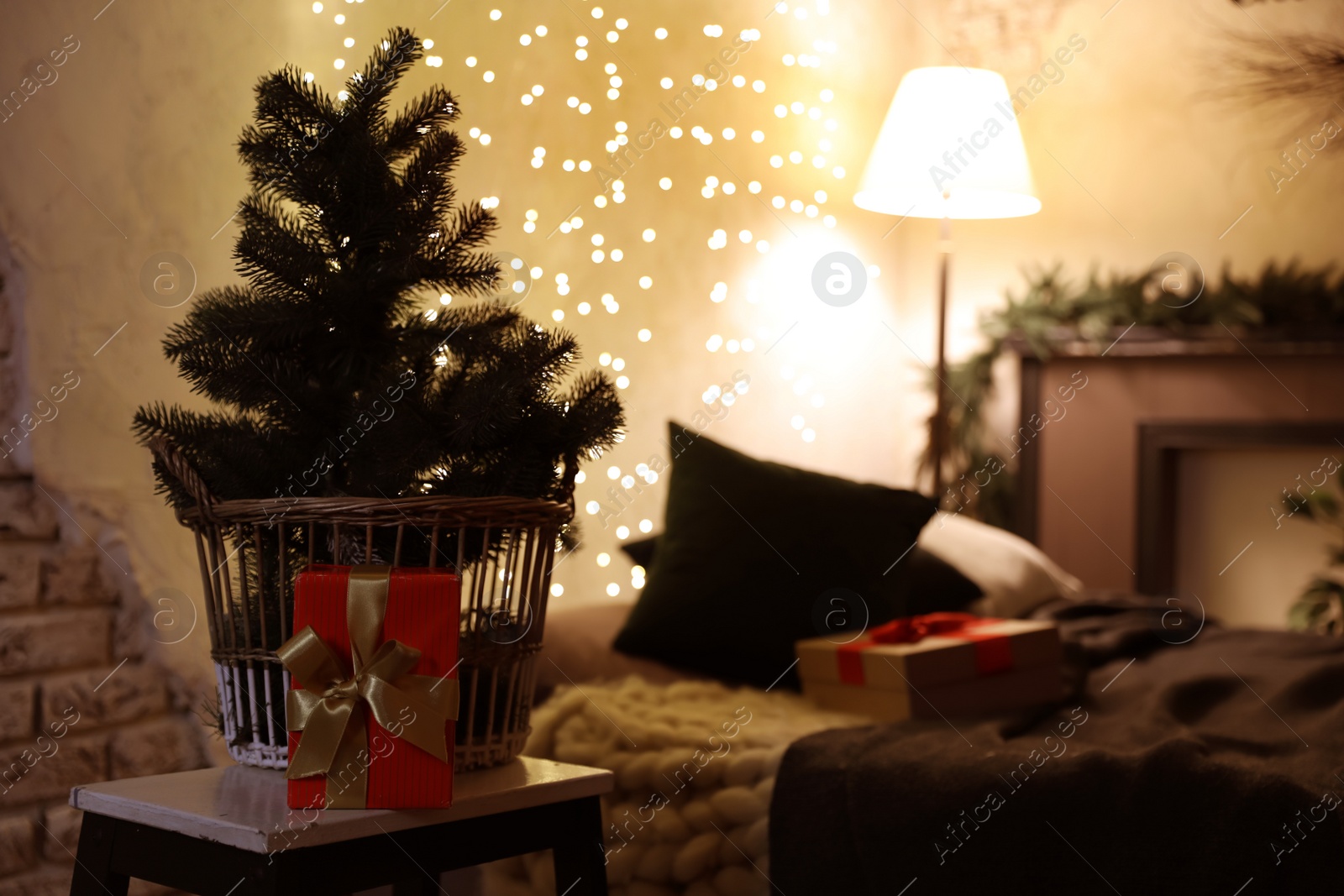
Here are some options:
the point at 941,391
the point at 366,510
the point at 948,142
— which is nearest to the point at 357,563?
the point at 366,510

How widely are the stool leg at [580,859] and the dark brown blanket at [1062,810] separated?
320mm

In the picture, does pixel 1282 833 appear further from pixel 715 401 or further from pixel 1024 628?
pixel 715 401

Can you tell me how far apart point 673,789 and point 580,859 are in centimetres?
34

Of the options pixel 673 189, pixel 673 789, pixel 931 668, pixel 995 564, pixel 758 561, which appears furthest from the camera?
pixel 673 189

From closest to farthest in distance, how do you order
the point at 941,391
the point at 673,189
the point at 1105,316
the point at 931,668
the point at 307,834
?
1. the point at 307,834
2. the point at 931,668
3. the point at 673,189
4. the point at 941,391
5. the point at 1105,316

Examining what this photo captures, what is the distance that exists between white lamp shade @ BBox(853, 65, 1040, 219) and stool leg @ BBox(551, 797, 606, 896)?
78.0 inches

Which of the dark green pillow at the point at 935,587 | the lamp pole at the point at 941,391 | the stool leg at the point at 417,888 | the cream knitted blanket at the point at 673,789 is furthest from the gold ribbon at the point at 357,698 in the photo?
the lamp pole at the point at 941,391

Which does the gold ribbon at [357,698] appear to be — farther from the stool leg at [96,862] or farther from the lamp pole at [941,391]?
the lamp pole at [941,391]

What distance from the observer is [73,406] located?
1.53 metres

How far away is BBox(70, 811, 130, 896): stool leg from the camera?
3.18 ft

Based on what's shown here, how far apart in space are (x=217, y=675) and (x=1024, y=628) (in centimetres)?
111

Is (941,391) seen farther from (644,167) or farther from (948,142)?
(644,167)

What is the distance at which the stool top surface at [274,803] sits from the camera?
881 mm

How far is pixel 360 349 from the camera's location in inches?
43.0
